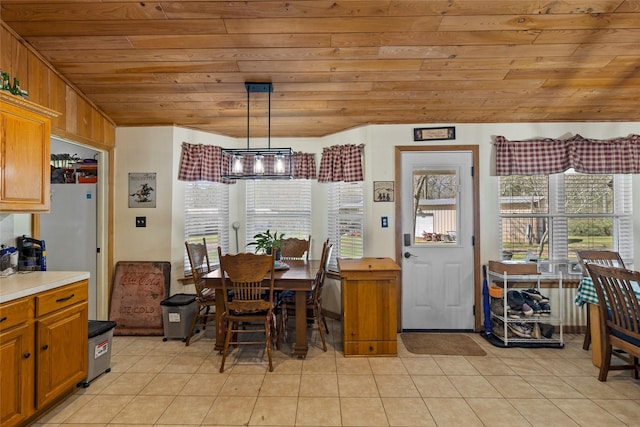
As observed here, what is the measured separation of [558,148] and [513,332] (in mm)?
2107

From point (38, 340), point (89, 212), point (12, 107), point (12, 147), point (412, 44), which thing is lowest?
point (38, 340)

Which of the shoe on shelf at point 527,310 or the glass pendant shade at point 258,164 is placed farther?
the shoe on shelf at point 527,310

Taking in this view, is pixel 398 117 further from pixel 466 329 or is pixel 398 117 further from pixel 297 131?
pixel 466 329

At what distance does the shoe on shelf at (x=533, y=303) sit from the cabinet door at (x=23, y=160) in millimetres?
4521

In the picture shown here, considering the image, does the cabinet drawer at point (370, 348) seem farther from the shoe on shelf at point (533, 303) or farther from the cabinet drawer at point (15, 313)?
the cabinet drawer at point (15, 313)

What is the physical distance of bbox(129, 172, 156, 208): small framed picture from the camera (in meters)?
3.94

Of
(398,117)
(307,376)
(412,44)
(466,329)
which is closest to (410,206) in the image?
(398,117)

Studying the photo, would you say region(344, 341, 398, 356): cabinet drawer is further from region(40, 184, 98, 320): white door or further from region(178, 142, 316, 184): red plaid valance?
region(40, 184, 98, 320): white door

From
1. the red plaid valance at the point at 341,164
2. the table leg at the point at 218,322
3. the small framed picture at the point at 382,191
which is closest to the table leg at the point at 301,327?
the table leg at the point at 218,322

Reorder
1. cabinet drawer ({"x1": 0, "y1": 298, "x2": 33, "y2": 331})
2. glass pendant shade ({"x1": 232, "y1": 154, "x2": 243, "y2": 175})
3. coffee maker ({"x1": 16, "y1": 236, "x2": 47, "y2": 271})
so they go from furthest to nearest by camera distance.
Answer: glass pendant shade ({"x1": 232, "y1": 154, "x2": 243, "y2": 175}) → coffee maker ({"x1": 16, "y1": 236, "x2": 47, "y2": 271}) → cabinet drawer ({"x1": 0, "y1": 298, "x2": 33, "y2": 331})

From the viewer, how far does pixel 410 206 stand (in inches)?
154

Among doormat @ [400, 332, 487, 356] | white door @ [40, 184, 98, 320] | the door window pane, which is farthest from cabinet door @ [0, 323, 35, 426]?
the door window pane

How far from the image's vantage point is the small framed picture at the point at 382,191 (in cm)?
389

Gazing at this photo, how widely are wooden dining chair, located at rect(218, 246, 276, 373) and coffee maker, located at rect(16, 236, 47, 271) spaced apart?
139cm
